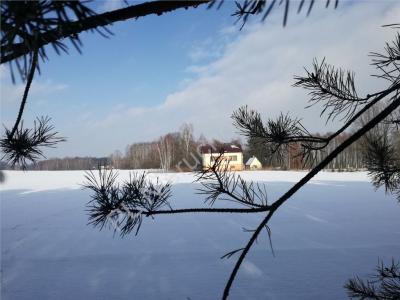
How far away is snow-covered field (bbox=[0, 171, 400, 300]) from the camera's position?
4145 mm

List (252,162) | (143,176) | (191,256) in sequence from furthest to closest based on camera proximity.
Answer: (191,256), (252,162), (143,176)

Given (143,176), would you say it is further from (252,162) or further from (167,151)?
(167,151)

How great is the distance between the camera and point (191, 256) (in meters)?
5.41

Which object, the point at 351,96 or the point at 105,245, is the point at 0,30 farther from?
the point at 105,245

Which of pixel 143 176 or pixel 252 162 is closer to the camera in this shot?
pixel 143 176

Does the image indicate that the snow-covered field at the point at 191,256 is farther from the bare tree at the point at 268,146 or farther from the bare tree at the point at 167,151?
the bare tree at the point at 268,146

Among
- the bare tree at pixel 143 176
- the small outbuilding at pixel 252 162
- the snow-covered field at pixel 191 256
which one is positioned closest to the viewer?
the bare tree at pixel 143 176

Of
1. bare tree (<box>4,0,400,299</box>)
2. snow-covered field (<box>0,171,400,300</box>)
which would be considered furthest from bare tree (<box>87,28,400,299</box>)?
snow-covered field (<box>0,171,400,300</box>)

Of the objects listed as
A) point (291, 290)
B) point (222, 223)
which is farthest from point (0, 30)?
point (222, 223)

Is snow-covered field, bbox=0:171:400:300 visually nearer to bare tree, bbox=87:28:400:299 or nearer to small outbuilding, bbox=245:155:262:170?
small outbuilding, bbox=245:155:262:170

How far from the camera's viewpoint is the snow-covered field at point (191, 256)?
163 inches

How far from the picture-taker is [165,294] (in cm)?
401

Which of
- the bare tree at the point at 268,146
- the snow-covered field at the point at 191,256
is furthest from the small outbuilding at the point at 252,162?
the snow-covered field at the point at 191,256

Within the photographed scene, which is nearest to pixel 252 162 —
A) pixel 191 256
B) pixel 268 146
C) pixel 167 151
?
pixel 268 146
